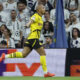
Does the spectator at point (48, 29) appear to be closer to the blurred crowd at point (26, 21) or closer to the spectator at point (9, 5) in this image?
the blurred crowd at point (26, 21)

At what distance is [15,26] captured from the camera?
9.86 m

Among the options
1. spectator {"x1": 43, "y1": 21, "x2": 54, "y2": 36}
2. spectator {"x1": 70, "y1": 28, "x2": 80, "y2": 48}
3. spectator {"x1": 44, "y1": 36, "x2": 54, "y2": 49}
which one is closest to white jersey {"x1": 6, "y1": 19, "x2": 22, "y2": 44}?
spectator {"x1": 43, "y1": 21, "x2": 54, "y2": 36}

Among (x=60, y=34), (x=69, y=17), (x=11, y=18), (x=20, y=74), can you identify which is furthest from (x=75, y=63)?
(x=11, y=18)

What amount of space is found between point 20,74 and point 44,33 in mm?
1971

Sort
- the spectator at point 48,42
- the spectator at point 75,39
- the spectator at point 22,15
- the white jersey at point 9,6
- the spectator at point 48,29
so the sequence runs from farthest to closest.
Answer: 1. the white jersey at point 9,6
2. the spectator at point 22,15
3. the spectator at point 48,29
4. the spectator at point 75,39
5. the spectator at point 48,42

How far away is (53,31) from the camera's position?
953cm

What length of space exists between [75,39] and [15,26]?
215cm

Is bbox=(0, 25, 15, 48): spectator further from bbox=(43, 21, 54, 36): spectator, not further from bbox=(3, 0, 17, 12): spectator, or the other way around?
bbox=(43, 21, 54, 36): spectator

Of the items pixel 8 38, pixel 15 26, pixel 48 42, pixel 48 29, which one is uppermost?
pixel 15 26

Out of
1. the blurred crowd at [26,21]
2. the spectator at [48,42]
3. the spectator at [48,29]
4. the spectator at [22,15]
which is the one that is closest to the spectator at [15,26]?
the blurred crowd at [26,21]

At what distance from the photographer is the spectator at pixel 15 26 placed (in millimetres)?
9586

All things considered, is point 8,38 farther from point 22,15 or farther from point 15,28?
point 22,15

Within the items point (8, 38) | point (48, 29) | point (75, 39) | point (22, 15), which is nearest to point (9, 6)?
point (22, 15)

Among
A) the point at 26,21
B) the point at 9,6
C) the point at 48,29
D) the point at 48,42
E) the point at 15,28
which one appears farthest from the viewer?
the point at 9,6
